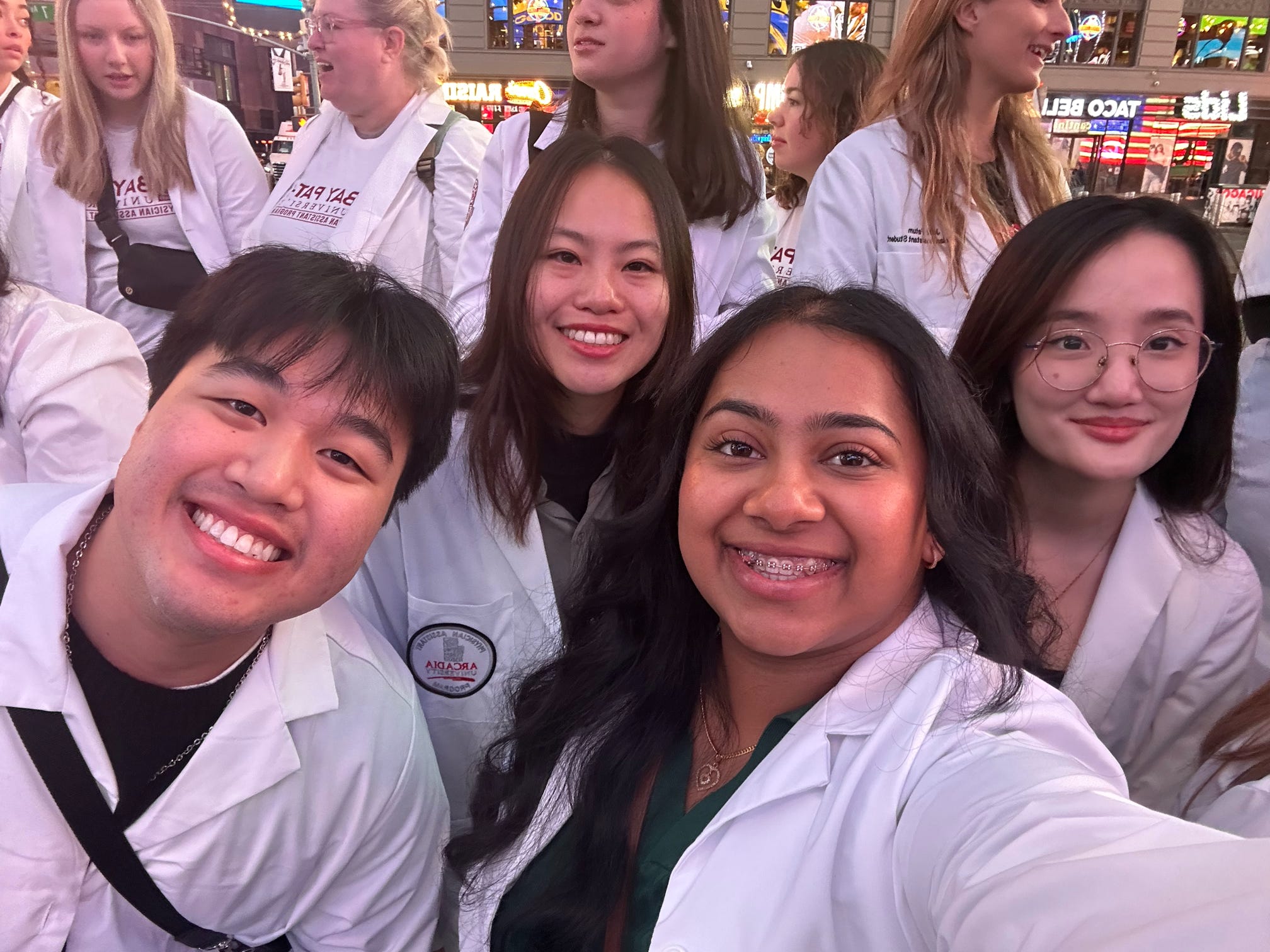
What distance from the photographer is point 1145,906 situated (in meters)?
0.68

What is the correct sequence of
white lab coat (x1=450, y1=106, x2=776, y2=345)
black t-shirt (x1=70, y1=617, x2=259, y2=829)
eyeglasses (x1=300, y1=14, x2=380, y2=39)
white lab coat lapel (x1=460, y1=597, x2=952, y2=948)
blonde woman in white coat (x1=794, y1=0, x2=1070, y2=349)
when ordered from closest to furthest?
white lab coat lapel (x1=460, y1=597, x2=952, y2=948), black t-shirt (x1=70, y1=617, x2=259, y2=829), blonde woman in white coat (x1=794, y1=0, x2=1070, y2=349), white lab coat (x1=450, y1=106, x2=776, y2=345), eyeglasses (x1=300, y1=14, x2=380, y2=39)

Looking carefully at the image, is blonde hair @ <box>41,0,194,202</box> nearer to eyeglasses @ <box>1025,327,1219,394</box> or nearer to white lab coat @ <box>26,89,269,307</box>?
white lab coat @ <box>26,89,269,307</box>

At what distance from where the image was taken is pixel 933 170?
2375 millimetres

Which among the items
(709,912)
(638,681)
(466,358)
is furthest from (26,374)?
(709,912)

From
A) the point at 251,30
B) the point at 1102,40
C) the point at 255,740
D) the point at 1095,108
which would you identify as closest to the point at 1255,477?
the point at 255,740

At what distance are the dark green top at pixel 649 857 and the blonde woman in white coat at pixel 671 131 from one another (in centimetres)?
130

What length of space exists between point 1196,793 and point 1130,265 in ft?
3.17

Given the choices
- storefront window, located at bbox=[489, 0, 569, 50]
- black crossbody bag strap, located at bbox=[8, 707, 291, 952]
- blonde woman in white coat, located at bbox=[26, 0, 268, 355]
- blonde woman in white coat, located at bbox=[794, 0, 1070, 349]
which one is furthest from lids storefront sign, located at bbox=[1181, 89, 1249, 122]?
black crossbody bag strap, located at bbox=[8, 707, 291, 952]

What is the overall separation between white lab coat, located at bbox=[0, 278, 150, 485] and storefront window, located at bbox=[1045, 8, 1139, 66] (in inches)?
695

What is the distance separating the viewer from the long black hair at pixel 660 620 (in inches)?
51.2

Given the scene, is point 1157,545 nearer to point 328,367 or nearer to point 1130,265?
point 1130,265

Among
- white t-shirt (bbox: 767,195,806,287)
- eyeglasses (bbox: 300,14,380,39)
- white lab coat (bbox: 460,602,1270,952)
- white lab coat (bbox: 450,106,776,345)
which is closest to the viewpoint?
white lab coat (bbox: 460,602,1270,952)

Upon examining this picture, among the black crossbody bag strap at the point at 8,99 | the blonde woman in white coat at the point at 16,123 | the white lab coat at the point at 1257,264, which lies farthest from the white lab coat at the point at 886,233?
the black crossbody bag strap at the point at 8,99

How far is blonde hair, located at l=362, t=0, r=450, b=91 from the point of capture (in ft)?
10.3
